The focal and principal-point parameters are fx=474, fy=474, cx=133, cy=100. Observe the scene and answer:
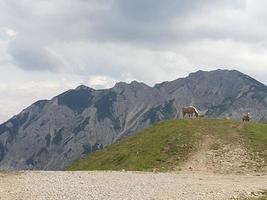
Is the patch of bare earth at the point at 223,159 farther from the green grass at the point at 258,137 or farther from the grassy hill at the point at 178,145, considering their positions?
the green grass at the point at 258,137

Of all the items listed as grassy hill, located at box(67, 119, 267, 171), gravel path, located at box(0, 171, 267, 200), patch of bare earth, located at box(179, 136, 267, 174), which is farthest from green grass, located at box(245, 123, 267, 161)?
gravel path, located at box(0, 171, 267, 200)

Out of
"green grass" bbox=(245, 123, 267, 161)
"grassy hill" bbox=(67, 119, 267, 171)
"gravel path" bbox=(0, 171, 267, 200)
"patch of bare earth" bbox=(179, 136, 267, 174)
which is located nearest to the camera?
"gravel path" bbox=(0, 171, 267, 200)

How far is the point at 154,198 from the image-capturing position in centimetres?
3684

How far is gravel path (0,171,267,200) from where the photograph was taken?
37.9 m

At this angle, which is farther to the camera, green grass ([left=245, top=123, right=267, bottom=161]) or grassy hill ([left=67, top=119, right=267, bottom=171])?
green grass ([left=245, top=123, right=267, bottom=161])

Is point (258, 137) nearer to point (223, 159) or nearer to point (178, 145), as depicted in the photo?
point (223, 159)

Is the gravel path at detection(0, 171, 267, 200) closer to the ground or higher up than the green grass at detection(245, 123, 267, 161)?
closer to the ground

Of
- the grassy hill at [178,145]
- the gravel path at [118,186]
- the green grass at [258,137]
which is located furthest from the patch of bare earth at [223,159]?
the gravel path at [118,186]

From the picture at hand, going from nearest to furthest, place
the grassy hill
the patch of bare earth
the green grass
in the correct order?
the patch of bare earth
the grassy hill
the green grass

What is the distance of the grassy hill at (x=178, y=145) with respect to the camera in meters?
66.6

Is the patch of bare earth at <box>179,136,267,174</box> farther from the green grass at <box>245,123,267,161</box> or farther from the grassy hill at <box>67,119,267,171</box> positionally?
the green grass at <box>245,123,267,161</box>

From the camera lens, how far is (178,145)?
72.0m

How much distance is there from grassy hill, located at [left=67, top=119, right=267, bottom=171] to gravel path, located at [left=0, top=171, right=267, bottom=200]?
1217 cm

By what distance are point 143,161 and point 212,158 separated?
9.71 m
